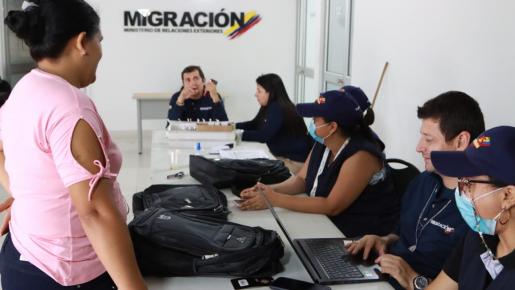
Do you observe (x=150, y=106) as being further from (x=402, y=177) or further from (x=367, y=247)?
(x=367, y=247)

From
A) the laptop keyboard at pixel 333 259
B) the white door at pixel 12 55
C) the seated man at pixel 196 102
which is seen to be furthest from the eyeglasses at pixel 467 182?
the white door at pixel 12 55

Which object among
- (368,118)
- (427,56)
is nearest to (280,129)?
(427,56)

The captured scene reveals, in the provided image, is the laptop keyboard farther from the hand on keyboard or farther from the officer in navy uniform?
the officer in navy uniform

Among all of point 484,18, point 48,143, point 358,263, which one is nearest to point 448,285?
point 358,263

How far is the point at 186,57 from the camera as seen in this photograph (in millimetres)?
7562

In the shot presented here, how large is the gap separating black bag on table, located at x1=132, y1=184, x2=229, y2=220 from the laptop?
0.36 metres

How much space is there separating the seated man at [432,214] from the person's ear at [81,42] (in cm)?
109

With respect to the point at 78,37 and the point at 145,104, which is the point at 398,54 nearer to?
the point at 78,37

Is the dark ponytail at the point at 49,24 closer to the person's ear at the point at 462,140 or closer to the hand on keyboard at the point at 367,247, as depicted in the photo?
the hand on keyboard at the point at 367,247

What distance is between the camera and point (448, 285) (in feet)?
4.74

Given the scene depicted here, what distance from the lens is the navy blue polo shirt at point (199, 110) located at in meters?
4.65

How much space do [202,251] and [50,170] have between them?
1.80 ft

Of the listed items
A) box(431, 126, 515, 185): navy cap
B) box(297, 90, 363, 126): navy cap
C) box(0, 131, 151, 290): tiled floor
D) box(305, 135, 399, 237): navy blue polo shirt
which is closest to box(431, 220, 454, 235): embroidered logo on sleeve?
box(431, 126, 515, 185): navy cap

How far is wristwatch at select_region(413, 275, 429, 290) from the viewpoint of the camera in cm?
159
